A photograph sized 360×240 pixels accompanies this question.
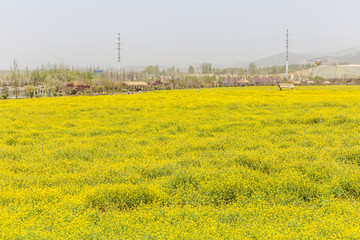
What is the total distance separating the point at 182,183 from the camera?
367 inches

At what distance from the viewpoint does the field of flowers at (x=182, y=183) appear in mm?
6570

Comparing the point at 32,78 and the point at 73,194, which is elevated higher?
the point at 32,78

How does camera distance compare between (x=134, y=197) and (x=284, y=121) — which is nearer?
(x=134, y=197)

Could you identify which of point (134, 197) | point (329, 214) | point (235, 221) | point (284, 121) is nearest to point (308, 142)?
point (284, 121)

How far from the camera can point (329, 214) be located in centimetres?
725

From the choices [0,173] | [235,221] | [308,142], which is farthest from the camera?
[308,142]

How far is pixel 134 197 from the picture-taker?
27.2 ft

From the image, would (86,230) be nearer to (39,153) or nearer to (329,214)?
(329,214)

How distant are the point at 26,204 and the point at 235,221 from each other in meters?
5.70

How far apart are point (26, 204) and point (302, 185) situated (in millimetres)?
8022

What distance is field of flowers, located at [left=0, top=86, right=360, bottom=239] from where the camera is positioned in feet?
21.6

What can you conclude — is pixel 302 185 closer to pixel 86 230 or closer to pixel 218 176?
pixel 218 176

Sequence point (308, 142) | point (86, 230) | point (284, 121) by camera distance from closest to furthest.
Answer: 1. point (86, 230)
2. point (308, 142)
3. point (284, 121)

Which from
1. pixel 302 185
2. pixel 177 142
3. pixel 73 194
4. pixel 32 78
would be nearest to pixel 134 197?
pixel 73 194
